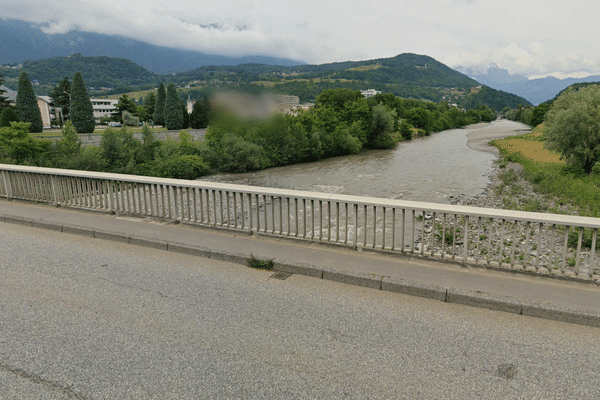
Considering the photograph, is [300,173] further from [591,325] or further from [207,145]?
[591,325]

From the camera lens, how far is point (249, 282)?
17.9 ft

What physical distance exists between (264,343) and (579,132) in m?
28.3

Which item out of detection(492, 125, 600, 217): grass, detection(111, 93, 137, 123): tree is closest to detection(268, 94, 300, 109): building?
detection(492, 125, 600, 217): grass

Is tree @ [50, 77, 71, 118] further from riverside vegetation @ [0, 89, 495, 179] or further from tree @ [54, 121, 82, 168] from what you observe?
tree @ [54, 121, 82, 168]

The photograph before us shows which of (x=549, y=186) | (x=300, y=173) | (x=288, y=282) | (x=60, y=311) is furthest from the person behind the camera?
(x=300, y=173)

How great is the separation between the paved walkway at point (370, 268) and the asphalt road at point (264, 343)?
0.16m

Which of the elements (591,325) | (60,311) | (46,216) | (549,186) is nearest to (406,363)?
(591,325)

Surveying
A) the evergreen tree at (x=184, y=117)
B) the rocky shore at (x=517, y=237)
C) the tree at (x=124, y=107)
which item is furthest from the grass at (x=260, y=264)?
the tree at (x=124, y=107)

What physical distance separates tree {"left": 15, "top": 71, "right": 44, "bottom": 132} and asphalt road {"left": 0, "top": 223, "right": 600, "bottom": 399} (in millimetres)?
54242

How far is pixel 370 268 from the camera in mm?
5586

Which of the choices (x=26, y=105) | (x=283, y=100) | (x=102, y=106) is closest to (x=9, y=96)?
(x=102, y=106)

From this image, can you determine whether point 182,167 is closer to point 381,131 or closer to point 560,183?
point 560,183

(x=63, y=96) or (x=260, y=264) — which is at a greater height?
(x=63, y=96)

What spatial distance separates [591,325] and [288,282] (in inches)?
129
